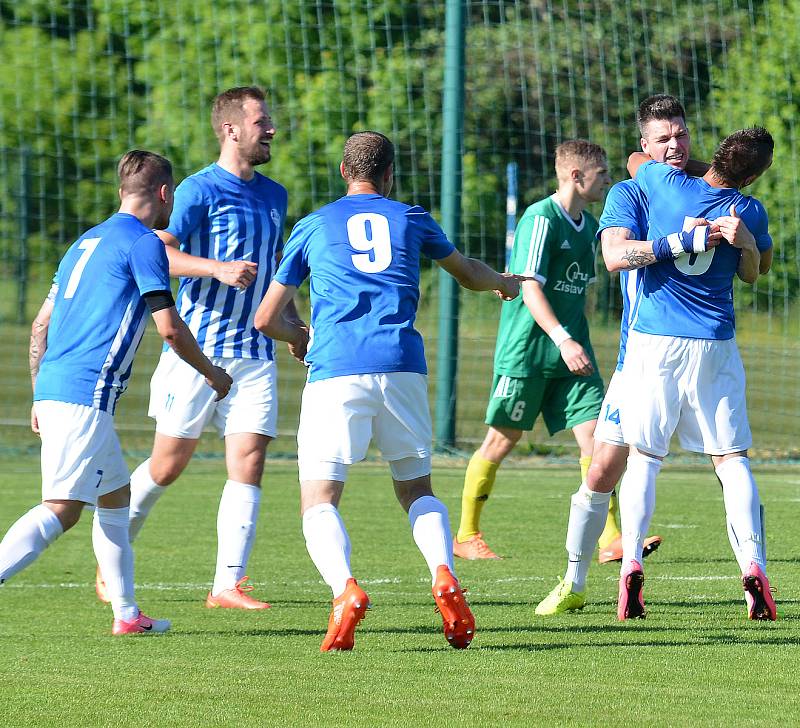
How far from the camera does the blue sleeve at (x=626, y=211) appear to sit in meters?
5.82

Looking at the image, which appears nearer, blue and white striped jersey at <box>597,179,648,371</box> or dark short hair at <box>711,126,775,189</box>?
dark short hair at <box>711,126,775,189</box>

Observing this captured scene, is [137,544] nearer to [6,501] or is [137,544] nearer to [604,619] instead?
[6,501]

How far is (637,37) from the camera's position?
19.0 metres

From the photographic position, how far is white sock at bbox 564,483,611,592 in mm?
5887

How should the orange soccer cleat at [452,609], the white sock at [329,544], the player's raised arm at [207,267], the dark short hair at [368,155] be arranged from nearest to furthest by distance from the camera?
the orange soccer cleat at [452,609], the white sock at [329,544], the dark short hair at [368,155], the player's raised arm at [207,267]

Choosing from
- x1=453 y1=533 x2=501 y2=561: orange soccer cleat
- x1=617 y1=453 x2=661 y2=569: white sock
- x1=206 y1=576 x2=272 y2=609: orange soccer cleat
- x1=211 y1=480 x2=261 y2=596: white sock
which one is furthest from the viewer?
x1=453 y1=533 x2=501 y2=561: orange soccer cleat

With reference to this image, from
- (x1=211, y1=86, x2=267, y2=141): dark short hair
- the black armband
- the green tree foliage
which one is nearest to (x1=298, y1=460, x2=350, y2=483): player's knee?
the black armband

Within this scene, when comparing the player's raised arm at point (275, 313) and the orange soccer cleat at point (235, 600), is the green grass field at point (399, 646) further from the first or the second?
the player's raised arm at point (275, 313)

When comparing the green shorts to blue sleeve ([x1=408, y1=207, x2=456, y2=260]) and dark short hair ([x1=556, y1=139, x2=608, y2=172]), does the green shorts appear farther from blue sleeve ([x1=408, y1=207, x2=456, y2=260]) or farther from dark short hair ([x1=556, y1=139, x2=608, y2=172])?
blue sleeve ([x1=408, y1=207, x2=456, y2=260])

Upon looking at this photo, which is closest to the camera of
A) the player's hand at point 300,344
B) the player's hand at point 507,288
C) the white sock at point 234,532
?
the player's hand at point 507,288

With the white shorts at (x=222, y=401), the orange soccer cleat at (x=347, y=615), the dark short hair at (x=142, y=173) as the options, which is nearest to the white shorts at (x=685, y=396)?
the orange soccer cleat at (x=347, y=615)

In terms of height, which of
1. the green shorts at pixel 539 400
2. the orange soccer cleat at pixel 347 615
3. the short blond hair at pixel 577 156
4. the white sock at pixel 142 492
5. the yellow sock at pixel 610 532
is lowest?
the yellow sock at pixel 610 532

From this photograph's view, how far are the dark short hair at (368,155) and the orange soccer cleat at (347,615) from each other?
4.79ft

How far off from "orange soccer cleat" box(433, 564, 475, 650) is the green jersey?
9.24 ft
